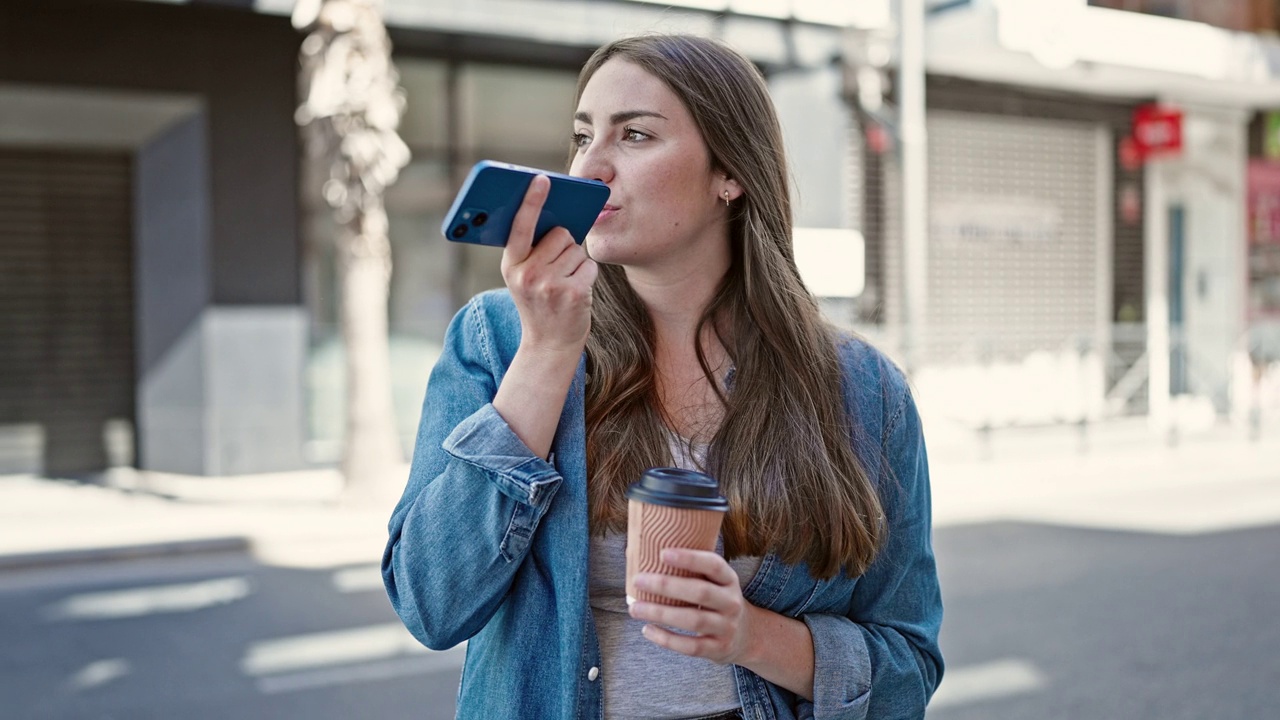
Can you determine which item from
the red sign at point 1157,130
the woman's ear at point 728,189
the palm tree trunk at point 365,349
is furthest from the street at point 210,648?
the red sign at point 1157,130

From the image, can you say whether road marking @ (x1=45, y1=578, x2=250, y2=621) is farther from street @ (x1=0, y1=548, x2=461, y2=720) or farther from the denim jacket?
the denim jacket

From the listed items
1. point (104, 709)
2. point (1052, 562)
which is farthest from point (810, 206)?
point (104, 709)

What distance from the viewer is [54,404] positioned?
1163 cm

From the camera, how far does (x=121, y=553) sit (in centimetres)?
828

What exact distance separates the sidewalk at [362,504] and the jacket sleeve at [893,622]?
264 inches

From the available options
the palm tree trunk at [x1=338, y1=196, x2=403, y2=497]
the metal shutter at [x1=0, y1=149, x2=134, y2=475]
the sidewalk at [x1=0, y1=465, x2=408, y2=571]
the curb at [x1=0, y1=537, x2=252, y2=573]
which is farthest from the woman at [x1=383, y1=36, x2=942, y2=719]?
the metal shutter at [x1=0, y1=149, x2=134, y2=475]

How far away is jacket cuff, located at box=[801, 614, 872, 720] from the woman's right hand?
1.95 feet

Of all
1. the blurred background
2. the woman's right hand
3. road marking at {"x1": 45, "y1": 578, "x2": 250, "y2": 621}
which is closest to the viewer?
the woman's right hand

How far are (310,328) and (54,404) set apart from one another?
2437mm

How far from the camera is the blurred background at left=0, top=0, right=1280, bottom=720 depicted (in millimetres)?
6289

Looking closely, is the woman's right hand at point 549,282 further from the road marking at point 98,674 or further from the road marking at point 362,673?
the road marking at point 98,674

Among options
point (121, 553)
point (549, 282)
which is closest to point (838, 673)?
point (549, 282)

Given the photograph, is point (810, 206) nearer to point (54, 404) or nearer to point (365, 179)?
point (365, 179)

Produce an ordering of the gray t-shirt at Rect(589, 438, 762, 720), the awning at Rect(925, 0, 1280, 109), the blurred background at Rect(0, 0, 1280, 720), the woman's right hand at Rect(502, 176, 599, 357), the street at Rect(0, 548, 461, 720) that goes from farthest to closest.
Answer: the awning at Rect(925, 0, 1280, 109) → the blurred background at Rect(0, 0, 1280, 720) → the street at Rect(0, 548, 461, 720) → the gray t-shirt at Rect(589, 438, 762, 720) → the woman's right hand at Rect(502, 176, 599, 357)
